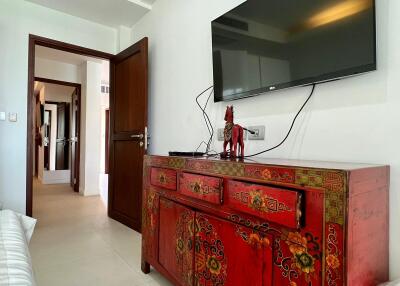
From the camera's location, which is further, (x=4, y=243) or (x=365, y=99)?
(x=365, y=99)

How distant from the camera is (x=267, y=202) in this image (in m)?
1.01

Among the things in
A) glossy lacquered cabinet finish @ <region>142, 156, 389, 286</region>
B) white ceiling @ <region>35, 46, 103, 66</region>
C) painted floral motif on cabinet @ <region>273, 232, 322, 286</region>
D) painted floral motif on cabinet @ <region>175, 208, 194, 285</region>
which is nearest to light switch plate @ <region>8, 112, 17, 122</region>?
white ceiling @ <region>35, 46, 103, 66</region>

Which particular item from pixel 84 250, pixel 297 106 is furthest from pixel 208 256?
pixel 84 250

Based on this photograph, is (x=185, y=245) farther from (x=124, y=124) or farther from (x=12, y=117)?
(x=12, y=117)

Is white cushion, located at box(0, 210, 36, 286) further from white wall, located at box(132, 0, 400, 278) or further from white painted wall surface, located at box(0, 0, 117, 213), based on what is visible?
white painted wall surface, located at box(0, 0, 117, 213)

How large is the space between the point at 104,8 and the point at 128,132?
4.68 ft

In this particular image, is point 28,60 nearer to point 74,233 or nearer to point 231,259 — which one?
point 74,233

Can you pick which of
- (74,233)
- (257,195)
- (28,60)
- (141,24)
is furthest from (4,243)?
(141,24)

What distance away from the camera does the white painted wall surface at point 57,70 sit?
15.8ft

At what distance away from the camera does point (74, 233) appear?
275 centimetres

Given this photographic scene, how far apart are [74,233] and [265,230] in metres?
2.39

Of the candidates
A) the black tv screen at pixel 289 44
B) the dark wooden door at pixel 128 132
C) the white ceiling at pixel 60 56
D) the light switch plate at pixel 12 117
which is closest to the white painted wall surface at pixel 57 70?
the white ceiling at pixel 60 56

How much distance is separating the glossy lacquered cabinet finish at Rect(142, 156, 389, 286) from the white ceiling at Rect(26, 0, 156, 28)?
7.27ft

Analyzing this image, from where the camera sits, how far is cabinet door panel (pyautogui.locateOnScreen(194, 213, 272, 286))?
1.05m
